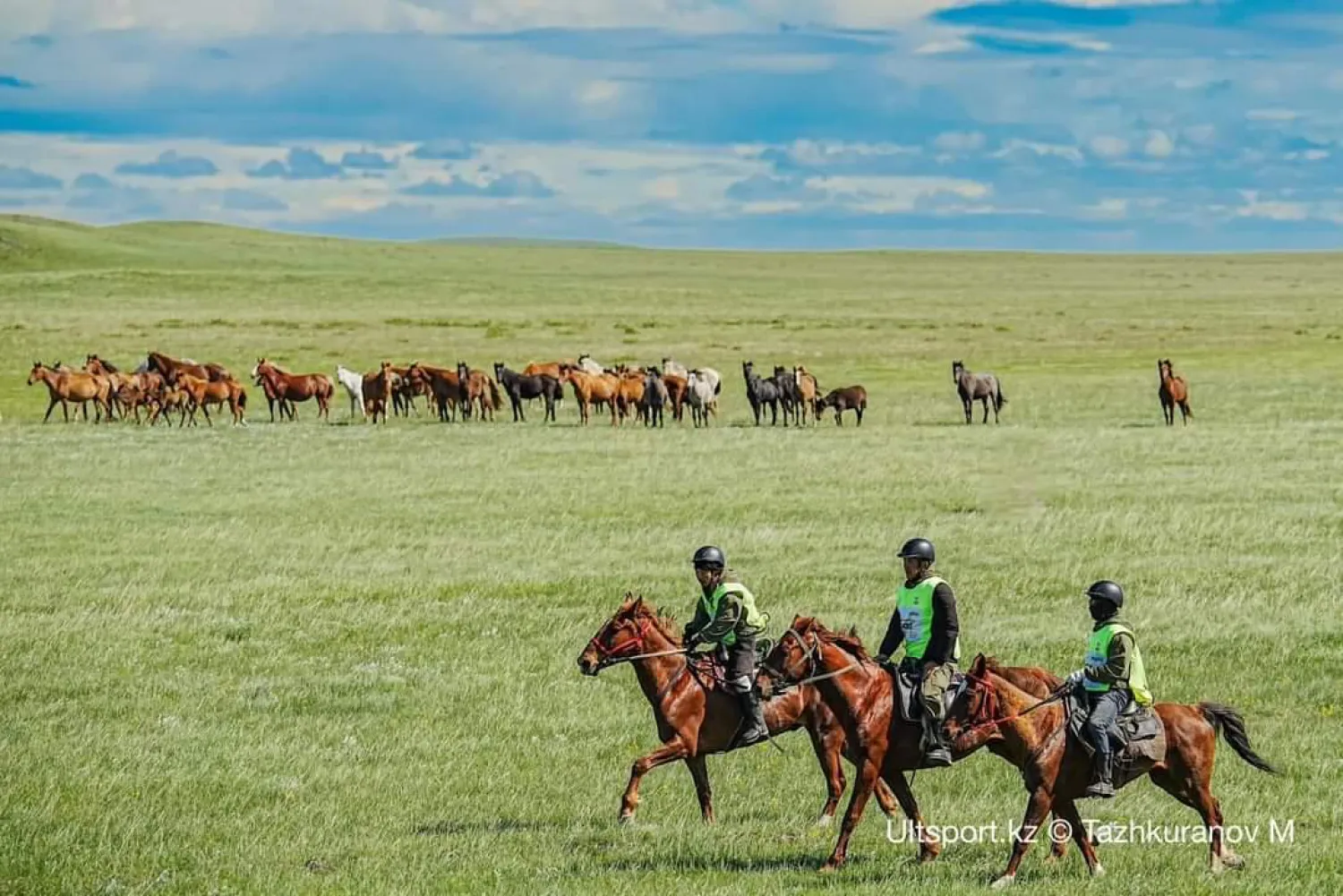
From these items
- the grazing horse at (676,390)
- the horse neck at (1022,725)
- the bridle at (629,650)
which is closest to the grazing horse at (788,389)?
the grazing horse at (676,390)

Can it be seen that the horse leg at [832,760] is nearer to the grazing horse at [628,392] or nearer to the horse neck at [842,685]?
the horse neck at [842,685]

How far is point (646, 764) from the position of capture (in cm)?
1188

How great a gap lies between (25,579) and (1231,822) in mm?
16983

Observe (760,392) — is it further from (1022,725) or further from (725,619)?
(1022,725)

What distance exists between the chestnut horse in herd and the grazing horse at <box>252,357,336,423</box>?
39337 mm

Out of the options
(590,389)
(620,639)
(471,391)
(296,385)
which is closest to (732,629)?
(620,639)

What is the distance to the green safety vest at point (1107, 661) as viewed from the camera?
10.4 m

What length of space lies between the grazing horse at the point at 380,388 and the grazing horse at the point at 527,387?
10.1ft

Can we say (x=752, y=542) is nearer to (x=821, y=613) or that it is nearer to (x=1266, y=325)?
(x=821, y=613)

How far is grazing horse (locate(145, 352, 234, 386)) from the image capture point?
168ft

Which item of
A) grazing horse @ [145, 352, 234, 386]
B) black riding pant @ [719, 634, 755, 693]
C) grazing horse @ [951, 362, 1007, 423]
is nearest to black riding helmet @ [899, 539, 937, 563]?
black riding pant @ [719, 634, 755, 693]

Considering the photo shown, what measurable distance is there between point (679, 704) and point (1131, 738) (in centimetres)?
309

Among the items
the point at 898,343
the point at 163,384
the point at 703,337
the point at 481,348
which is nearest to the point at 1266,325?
the point at 898,343

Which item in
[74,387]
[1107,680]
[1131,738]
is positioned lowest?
[74,387]
